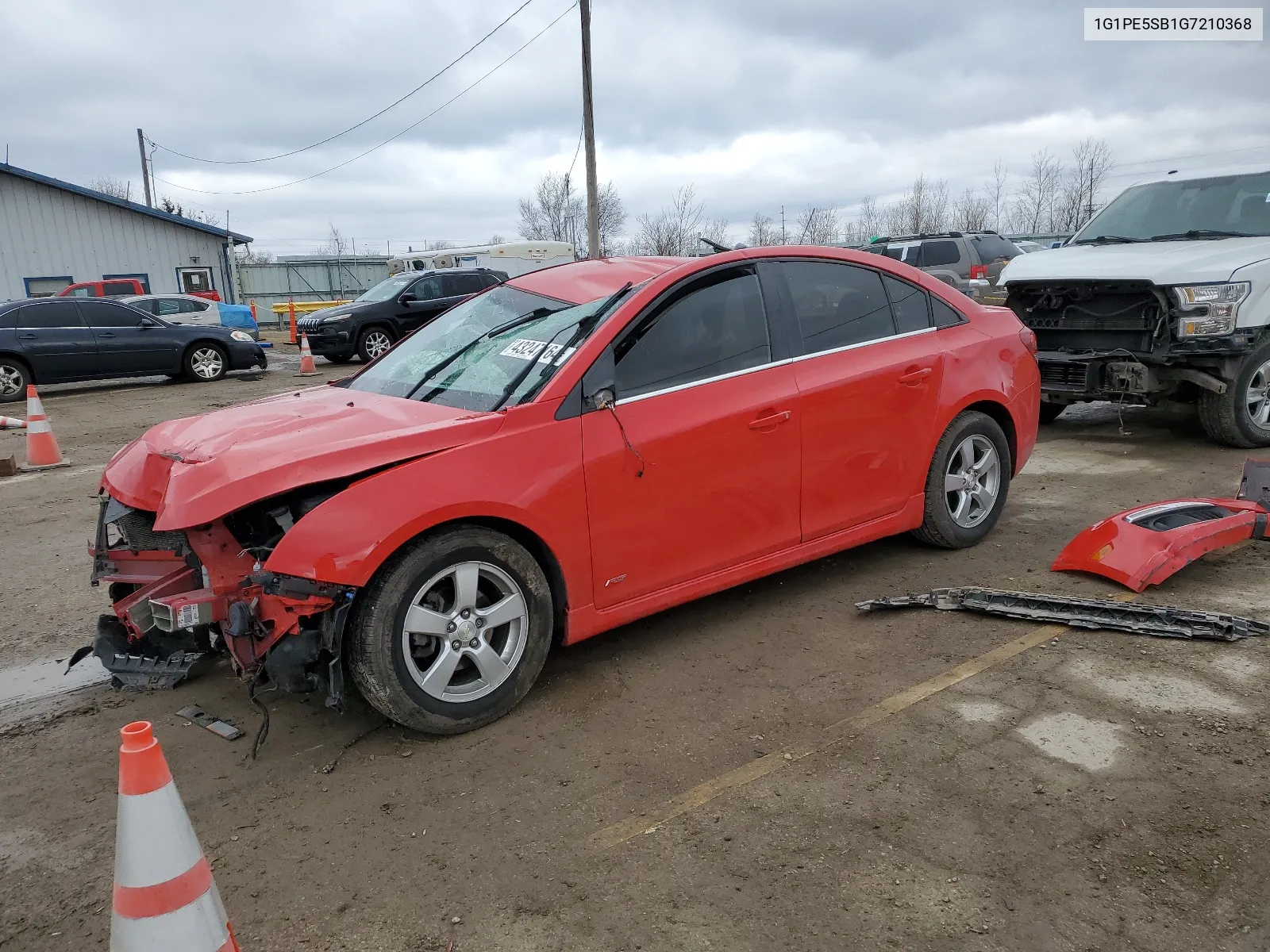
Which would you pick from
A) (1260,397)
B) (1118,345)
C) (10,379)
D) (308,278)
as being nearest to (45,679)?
(1118,345)

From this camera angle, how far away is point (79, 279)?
27.8 m

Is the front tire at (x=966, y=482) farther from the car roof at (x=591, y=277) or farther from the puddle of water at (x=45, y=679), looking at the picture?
the puddle of water at (x=45, y=679)

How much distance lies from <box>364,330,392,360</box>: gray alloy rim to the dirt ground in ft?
43.9

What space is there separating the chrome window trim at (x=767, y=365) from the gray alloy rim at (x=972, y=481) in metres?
0.68

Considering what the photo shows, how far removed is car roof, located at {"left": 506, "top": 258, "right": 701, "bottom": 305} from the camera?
4.19m

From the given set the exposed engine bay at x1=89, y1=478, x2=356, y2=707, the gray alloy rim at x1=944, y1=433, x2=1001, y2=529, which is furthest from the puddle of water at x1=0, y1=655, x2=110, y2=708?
the gray alloy rim at x1=944, y1=433, x2=1001, y2=529

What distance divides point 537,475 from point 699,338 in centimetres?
106

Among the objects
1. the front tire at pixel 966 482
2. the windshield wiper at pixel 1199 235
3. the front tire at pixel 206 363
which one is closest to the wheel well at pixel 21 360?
the front tire at pixel 206 363

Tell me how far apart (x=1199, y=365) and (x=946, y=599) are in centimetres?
428

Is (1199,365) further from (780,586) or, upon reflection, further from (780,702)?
(780,702)

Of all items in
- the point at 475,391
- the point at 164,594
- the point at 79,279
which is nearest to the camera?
the point at 164,594

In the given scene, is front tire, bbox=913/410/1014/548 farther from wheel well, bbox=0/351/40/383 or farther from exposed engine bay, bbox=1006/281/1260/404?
wheel well, bbox=0/351/40/383

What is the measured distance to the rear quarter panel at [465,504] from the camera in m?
3.07

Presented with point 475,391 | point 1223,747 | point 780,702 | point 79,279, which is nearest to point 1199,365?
point 1223,747
